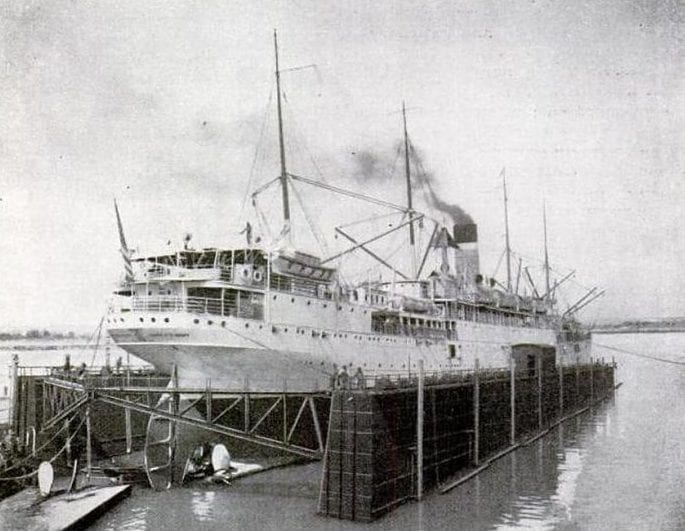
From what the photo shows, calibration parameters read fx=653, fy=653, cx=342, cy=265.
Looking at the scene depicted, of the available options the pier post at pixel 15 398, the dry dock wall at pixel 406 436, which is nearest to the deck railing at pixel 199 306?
the pier post at pixel 15 398

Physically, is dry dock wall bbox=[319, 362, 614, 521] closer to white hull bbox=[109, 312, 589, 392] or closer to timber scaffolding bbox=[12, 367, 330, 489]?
white hull bbox=[109, 312, 589, 392]

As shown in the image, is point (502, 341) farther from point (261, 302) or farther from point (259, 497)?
point (259, 497)

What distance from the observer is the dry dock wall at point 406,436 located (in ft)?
48.9

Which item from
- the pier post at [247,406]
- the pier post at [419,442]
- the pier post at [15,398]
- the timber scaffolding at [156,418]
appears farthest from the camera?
the pier post at [15,398]

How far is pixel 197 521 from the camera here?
1603 cm

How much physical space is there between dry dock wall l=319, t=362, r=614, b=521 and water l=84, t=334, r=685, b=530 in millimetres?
549

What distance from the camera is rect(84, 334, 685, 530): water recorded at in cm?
1553

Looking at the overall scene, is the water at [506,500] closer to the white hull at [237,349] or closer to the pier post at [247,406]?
the pier post at [247,406]

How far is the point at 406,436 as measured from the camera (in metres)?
16.9

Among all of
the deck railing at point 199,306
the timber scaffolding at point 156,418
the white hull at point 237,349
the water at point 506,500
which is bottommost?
the water at point 506,500

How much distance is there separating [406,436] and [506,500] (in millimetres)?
3455

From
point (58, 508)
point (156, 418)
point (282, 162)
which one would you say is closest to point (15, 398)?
point (156, 418)

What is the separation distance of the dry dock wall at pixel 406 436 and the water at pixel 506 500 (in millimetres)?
549

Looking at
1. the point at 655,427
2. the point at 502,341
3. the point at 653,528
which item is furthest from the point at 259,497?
the point at 502,341
